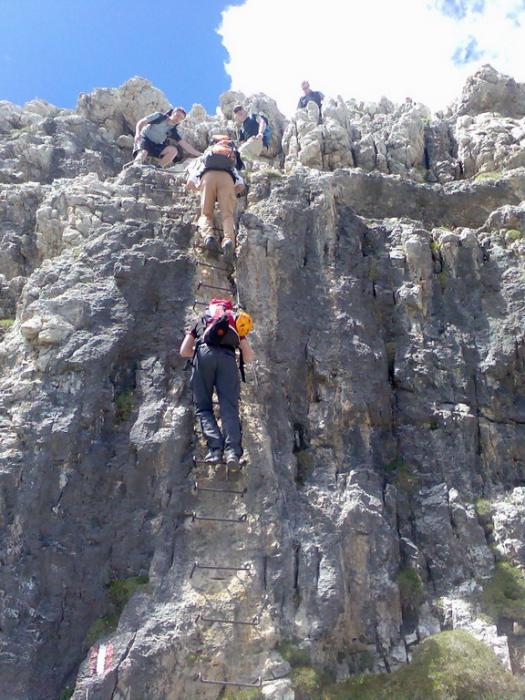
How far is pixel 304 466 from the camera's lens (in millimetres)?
11242

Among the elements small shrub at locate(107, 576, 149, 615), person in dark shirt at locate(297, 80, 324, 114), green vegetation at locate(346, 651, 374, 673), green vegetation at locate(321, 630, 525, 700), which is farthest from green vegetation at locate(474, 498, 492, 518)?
person in dark shirt at locate(297, 80, 324, 114)

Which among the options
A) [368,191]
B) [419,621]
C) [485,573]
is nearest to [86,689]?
[419,621]

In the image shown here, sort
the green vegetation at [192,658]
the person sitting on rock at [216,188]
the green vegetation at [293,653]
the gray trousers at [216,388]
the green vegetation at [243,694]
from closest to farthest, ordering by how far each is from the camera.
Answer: the green vegetation at [243,694] < the green vegetation at [192,658] < the green vegetation at [293,653] < the gray trousers at [216,388] < the person sitting on rock at [216,188]

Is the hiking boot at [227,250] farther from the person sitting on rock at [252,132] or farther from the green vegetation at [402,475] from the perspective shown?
the person sitting on rock at [252,132]

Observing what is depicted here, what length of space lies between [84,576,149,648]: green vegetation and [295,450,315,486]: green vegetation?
2734mm

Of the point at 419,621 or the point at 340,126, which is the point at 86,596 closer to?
the point at 419,621

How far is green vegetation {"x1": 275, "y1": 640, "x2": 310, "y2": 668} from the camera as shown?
909cm

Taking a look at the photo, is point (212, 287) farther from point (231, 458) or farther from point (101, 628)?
point (101, 628)

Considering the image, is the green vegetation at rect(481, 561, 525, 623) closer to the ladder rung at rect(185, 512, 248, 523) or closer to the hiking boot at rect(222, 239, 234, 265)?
the ladder rung at rect(185, 512, 248, 523)

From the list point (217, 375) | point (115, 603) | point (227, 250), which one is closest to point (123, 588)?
point (115, 603)

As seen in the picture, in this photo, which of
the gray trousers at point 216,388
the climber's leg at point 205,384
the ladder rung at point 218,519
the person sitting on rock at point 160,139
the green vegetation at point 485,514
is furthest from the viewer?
the person sitting on rock at point 160,139

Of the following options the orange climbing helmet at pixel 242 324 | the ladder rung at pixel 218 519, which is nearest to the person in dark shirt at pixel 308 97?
the orange climbing helmet at pixel 242 324

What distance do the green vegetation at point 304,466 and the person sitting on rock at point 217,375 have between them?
1301mm

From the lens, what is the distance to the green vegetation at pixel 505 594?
1017cm
